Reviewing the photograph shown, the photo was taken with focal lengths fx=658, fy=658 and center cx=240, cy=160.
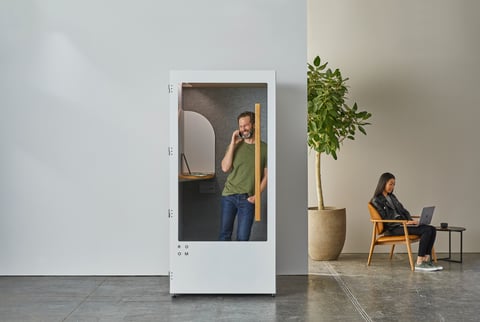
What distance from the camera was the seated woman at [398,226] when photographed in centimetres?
750

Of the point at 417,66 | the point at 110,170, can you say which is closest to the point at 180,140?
the point at 110,170

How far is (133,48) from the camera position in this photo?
7074mm

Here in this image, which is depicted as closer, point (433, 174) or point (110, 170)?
point (110, 170)

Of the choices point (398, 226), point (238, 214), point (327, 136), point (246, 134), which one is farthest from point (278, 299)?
point (327, 136)

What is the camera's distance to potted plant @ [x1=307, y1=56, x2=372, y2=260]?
25.8 ft

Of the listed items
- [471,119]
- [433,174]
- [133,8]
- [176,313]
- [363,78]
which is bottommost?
[176,313]

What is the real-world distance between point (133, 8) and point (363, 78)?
3301 mm

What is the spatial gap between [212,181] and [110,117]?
1.65m

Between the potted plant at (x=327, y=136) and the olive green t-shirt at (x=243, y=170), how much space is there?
1937 millimetres

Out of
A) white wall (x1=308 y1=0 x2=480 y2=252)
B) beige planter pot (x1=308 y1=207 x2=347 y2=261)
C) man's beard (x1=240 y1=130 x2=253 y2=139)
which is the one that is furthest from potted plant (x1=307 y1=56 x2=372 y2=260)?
man's beard (x1=240 y1=130 x2=253 y2=139)

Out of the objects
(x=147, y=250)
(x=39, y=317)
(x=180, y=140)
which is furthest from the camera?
(x=147, y=250)

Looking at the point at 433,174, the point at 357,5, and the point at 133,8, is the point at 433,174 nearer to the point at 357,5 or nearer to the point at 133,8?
the point at 357,5

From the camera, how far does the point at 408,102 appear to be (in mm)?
8797

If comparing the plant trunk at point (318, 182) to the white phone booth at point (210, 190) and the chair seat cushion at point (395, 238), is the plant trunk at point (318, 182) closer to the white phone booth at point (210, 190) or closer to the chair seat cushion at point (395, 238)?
the chair seat cushion at point (395, 238)
